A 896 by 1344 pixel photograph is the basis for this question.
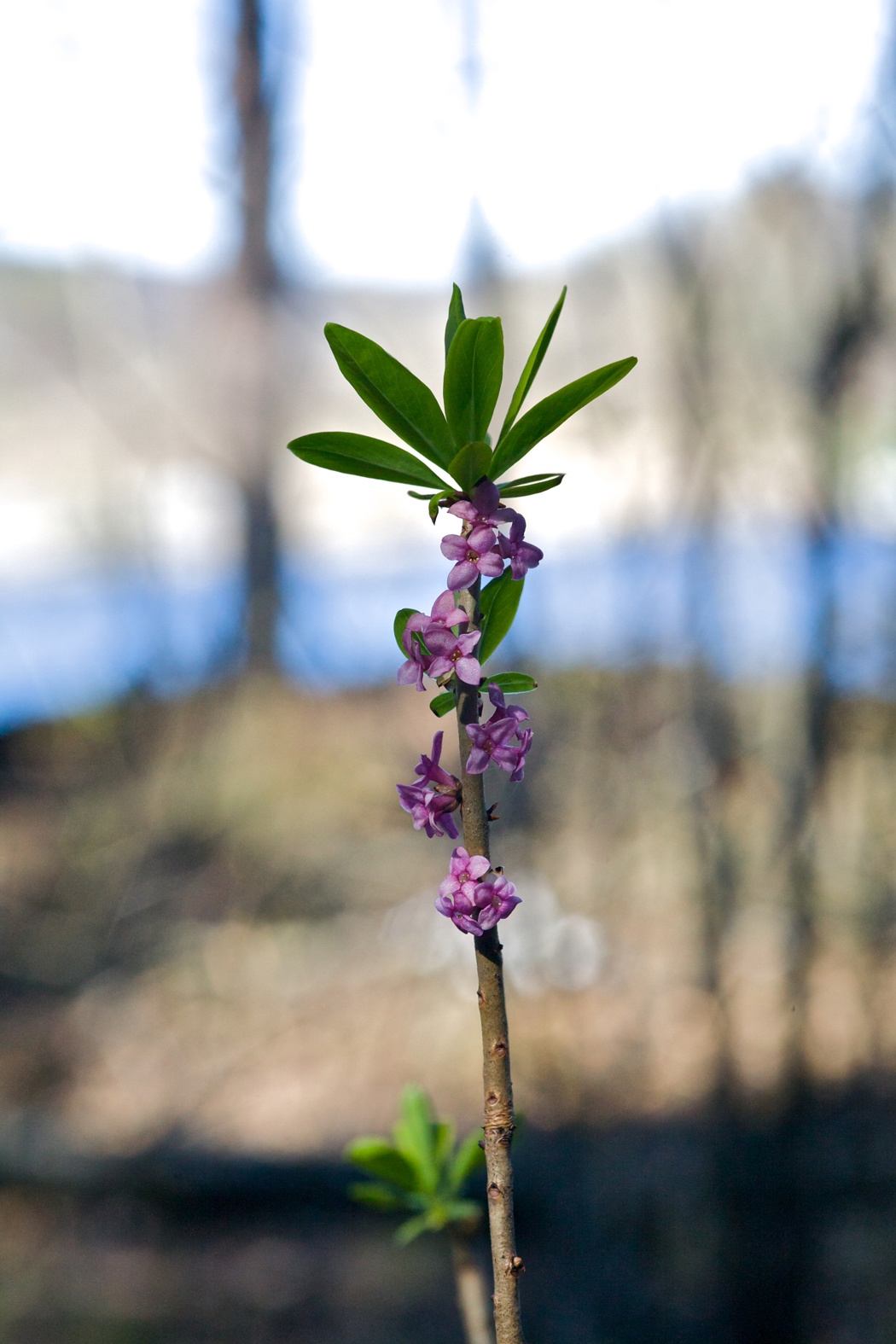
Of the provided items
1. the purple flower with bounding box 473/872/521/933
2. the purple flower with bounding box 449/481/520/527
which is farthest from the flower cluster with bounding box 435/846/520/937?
the purple flower with bounding box 449/481/520/527

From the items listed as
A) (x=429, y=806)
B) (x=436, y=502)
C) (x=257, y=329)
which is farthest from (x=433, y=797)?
(x=257, y=329)

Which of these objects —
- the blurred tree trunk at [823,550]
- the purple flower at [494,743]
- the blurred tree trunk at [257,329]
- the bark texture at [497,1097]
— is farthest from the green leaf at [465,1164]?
the blurred tree trunk at [257,329]

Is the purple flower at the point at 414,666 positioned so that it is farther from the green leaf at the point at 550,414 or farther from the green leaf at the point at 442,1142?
the green leaf at the point at 442,1142

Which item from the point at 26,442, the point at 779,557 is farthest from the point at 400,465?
the point at 26,442

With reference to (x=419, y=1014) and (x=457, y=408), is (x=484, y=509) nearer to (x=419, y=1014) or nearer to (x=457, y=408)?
(x=457, y=408)

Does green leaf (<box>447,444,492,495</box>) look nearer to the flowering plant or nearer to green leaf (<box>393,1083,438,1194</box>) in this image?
the flowering plant

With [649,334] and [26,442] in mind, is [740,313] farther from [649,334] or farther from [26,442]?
[26,442]
